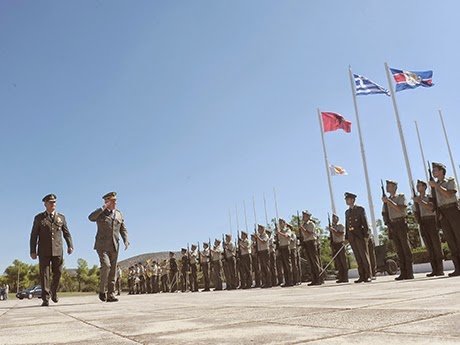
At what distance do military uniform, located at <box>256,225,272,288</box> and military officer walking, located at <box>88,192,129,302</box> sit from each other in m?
7.67

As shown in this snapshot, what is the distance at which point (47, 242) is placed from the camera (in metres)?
6.87

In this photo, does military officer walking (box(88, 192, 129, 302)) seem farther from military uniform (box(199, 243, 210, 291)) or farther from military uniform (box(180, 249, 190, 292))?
military uniform (box(180, 249, 190, 292))

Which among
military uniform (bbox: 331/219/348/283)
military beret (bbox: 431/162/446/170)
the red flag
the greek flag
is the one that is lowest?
military uniform (bbox: 331/219/348/283)

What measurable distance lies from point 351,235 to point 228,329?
728cm

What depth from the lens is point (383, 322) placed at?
6.10ft

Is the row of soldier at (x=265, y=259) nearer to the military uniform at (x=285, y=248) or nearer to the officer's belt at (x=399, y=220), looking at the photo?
the military uniform at (x=285, y=248)

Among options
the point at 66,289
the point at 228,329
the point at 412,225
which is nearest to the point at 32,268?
the point at 66,289

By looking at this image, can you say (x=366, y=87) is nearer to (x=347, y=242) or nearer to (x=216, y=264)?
(x=216, y=264)

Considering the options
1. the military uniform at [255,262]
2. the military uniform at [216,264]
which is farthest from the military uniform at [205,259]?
the military uniform at [255,262]

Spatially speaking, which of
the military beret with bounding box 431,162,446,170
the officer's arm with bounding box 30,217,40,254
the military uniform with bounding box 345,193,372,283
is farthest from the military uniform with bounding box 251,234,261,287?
the officer's arm with bounding box 30,217,40,254

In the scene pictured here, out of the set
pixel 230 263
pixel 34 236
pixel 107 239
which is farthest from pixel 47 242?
pixel 230 263

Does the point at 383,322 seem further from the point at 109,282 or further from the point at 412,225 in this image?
the point at 412,225

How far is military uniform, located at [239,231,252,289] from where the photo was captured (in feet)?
50.5

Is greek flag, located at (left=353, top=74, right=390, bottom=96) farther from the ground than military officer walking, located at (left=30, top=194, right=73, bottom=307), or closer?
farther from the ground
